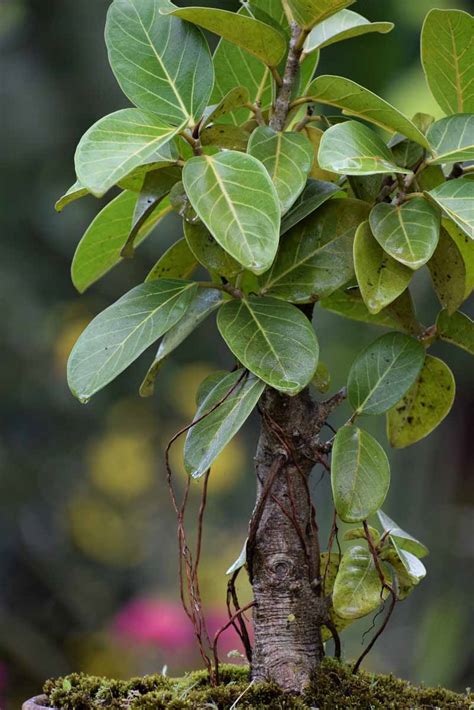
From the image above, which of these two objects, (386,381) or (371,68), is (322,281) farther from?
(371,68)

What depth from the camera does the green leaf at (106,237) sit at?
89 cm

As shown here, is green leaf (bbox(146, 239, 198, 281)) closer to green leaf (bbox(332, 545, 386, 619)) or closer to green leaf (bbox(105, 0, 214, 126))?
green leaf (bbox(105, 0, 214, 126))

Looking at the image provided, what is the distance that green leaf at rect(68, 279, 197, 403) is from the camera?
74 centimetres

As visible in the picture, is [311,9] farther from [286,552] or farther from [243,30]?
[286,552]

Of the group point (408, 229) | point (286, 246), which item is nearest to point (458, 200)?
point (408, 229)

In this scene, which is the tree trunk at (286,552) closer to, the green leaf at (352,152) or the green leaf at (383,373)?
the green leaf at (383,373)

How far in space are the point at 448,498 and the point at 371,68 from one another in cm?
108

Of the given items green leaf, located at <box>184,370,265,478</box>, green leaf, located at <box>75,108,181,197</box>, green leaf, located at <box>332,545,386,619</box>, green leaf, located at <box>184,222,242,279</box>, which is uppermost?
green leaf, located at <box>75,108,181,197</box>

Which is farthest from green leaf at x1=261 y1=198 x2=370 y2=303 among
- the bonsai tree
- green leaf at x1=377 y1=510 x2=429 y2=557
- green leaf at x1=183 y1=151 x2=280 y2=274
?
green leaf at x1=377 y1=510 x2=429 y2=557

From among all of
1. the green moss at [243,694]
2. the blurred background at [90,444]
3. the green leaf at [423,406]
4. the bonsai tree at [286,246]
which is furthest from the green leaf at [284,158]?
the blurred background at [90,444]

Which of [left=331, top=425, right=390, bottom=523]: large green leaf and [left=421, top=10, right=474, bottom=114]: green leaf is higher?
[left=421, top=10, right=474, bottom=114]: green leaf

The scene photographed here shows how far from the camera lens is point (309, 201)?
2.54 ft

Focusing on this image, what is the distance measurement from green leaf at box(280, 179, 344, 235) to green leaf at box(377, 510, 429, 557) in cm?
26

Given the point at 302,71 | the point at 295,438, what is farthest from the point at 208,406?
the point at 302,71
